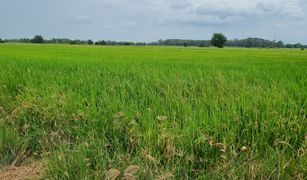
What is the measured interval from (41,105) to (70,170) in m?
1.77

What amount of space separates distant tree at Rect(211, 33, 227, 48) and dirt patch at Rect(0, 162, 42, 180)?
97535 millimetres

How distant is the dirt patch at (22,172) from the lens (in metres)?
3.10

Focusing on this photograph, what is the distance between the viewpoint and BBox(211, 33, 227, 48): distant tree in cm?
9856

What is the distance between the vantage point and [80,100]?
4383 millimetres

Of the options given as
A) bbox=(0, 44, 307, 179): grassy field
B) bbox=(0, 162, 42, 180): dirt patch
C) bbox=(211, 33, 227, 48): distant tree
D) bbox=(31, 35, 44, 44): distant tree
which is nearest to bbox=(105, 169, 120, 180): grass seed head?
bbox=(0, 44, 307, 179): grassy field

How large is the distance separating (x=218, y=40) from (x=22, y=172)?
321 feet

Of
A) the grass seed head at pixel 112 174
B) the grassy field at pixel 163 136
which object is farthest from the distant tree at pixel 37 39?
the grass seed head at pixel 112 174

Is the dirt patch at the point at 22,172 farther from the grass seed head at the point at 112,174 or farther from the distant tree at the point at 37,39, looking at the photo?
the distant tree at the point at 37,39

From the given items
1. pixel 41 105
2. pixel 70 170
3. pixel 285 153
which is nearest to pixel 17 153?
pixel 41 105

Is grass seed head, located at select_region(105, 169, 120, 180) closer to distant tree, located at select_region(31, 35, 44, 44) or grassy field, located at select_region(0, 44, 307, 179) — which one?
grassy field, located at select_region(0, 44, 307, 179)

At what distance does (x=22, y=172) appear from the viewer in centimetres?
326

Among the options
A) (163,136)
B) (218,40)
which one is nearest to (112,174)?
(163,136)

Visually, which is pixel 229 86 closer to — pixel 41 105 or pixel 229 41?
pixel 41 105

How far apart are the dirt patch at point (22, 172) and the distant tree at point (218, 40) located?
97.5m
